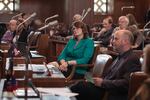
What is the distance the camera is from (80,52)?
571 centimetres

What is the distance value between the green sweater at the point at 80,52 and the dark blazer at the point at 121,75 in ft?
5.14

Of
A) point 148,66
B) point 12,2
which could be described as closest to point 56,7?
point 12,2

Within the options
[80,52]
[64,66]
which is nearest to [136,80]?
[64,66]

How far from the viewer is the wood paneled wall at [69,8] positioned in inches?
554

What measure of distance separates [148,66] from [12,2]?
13.5 m

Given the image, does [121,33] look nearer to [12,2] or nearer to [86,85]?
[86,85]

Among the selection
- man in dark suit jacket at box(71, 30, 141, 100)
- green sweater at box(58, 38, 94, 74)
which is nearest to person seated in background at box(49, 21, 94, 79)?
green sweater at box(58, 38, 94, 74)

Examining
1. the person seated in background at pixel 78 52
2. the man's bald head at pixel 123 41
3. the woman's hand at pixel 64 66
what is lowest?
the woman's hand at pixel 64 66

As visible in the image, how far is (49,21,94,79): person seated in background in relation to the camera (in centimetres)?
556

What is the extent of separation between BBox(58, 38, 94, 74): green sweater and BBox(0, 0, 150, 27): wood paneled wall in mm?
8074

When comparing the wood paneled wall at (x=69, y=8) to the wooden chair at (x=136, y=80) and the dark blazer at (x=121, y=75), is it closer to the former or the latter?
the dark blazer at (x=121, y=75)

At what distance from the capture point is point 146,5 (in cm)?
1603

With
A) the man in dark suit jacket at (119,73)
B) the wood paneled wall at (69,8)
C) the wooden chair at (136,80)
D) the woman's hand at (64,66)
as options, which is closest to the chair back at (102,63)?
the man in dark suit jacket at (119,73)

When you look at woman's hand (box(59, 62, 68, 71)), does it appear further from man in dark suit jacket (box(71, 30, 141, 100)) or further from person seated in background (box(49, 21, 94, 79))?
man in dark suit jacket (box(71, 30, 141, 100))
